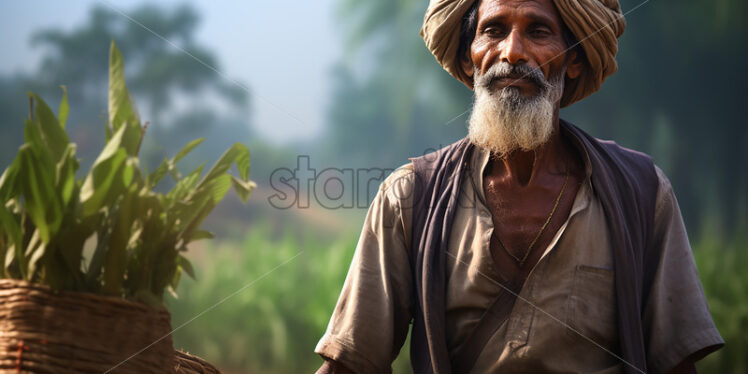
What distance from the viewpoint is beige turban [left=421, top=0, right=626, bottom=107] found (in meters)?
2.21

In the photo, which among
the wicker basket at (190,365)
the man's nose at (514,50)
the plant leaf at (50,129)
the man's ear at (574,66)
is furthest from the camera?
the man's ear at (574,66)

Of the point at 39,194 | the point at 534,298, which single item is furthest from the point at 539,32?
the point at 39,194

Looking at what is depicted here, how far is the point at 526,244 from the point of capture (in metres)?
2.11

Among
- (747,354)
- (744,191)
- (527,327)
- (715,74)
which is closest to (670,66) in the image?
(715,74)

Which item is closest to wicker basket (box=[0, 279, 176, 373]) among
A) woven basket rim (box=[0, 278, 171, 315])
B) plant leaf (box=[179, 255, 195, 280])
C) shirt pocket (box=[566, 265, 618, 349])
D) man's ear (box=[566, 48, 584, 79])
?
woven basket rim (box=[0, 278, 171, 315])

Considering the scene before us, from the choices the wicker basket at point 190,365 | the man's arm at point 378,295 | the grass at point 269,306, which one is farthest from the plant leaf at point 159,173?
the grass at point 269,306

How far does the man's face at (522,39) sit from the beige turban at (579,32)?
7 cm

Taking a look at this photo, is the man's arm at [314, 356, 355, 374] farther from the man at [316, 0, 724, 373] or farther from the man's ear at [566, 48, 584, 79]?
the man's ear at [566, 48, 584, 79]

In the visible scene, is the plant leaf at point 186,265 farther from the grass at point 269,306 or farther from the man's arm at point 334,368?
the grass at point 269,306

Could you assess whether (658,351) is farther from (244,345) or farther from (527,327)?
(244,345)

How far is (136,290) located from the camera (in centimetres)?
140

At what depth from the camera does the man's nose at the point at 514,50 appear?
84.1 inches

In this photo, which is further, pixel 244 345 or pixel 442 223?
pixel 244 345

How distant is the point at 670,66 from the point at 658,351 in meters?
3.54
